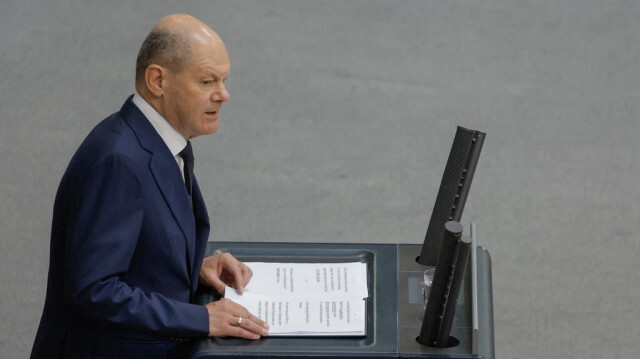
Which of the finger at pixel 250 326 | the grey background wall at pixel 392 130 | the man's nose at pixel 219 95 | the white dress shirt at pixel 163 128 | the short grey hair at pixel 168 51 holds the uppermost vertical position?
the grey background wall at pixel 392 130

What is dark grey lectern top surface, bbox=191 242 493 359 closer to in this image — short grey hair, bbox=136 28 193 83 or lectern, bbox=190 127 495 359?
lectern, bbox=190 127 495 359

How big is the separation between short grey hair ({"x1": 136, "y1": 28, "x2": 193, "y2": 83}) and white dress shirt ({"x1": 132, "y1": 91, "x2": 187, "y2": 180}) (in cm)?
10

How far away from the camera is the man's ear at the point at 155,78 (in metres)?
2.51

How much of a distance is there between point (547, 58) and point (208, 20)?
168 cm

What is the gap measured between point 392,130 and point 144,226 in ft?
9.22

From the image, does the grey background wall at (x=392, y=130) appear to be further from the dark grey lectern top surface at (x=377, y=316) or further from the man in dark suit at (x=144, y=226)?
the man in dark suit at (x=144, y=226)

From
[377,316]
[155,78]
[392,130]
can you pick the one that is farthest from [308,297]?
[392,130]

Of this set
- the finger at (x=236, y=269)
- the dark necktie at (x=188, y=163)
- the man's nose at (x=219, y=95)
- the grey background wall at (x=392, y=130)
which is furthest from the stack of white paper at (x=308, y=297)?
the grey background wall at (x=392, y=130)

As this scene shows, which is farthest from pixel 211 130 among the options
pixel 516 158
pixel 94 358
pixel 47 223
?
pixel 516 158

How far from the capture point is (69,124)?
521 centimetres

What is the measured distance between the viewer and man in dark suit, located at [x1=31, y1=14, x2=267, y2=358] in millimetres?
2424

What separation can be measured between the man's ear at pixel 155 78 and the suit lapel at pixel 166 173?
72 mm

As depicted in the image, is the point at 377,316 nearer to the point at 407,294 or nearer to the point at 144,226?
the point at 407,294

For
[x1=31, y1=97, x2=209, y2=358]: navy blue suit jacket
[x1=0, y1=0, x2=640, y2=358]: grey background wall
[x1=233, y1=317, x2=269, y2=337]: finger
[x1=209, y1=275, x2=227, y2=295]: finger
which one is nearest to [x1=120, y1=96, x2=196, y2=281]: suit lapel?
[x1=31, y1=97, x2=209, y2=358]: navy blue suit jacket
